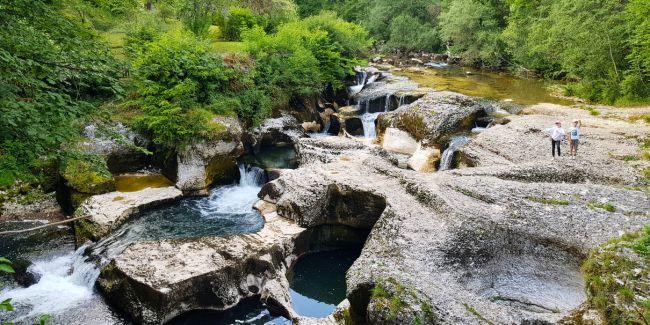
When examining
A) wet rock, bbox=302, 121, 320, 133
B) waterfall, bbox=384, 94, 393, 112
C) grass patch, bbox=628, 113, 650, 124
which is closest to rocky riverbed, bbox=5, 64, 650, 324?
grass patch, bbox=628, 113, 650, 124

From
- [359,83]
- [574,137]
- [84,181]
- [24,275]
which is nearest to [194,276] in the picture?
[24,275]

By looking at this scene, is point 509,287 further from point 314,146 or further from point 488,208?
point 314,146

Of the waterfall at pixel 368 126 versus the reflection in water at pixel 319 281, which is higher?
the waterfall at pixel 368 126

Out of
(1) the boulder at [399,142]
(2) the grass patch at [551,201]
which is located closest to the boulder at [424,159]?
(1) the boulder at [399,142]

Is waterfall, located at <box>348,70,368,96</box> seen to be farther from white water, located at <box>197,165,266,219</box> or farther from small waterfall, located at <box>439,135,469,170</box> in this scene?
white water, located at <box>197,165,266,219</box>

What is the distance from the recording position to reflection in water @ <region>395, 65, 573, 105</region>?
27.8 meters

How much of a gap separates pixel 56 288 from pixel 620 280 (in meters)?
12.8

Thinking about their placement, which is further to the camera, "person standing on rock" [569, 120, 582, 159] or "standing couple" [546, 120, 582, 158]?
"person standing on rock" [569, 120, 582, 159]

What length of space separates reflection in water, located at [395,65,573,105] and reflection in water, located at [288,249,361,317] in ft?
60.7

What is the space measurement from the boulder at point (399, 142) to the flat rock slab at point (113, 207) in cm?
1013

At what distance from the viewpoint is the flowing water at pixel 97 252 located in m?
9.97

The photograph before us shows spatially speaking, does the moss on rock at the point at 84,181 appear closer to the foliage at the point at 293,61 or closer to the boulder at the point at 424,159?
the foliage at the point at 293,61

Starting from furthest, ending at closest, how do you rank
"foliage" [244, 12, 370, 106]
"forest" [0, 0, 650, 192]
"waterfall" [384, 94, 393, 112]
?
1. "waterfall" [384, 94, 393, 112]
2. "foliage" [244, 12, 370, 106]
3. "forest" [0, 0, 650, 192]

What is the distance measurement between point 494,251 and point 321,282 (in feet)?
15.8
